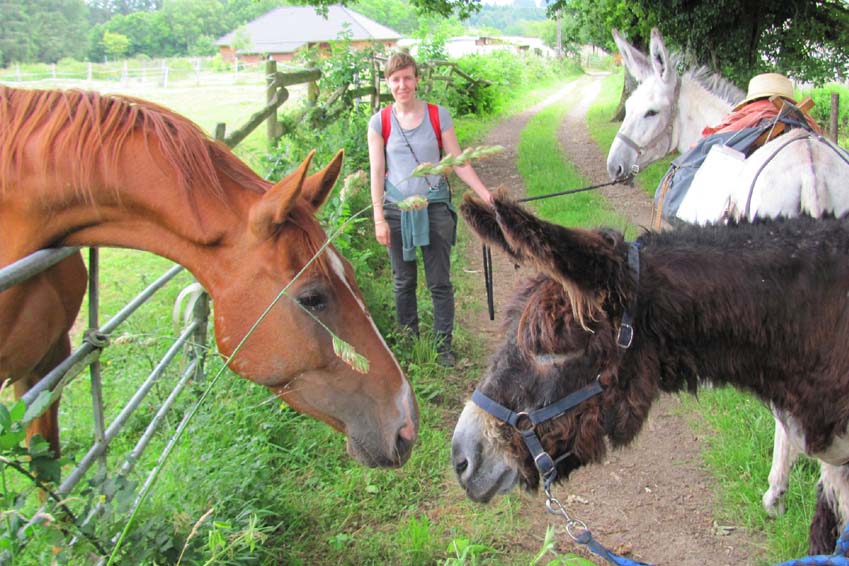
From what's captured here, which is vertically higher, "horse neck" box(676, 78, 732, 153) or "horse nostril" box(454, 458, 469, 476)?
"horse neck" box(676, 78, 732, 153)

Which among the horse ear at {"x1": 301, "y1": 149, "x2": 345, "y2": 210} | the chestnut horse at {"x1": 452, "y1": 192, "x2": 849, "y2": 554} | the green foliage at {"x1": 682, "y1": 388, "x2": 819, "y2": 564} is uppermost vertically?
the horse ear at {"x1": 301, "y1": 149, "x2": 345, "y2": 210}

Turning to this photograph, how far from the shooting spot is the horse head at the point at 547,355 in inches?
63.6

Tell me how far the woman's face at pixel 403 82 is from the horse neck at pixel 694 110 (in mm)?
3101

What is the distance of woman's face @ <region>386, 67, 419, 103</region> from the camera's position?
4.09m

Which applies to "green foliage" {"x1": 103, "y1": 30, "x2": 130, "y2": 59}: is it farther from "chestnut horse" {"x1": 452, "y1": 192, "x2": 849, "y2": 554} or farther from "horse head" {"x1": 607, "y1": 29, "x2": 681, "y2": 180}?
"chestnut horse" {"x1": 452, "y1": 192, "x2": 849, "y2": 554}

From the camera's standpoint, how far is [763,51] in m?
11.7

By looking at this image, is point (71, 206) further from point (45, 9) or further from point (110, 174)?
point (45, 9)

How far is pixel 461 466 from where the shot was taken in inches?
79.7

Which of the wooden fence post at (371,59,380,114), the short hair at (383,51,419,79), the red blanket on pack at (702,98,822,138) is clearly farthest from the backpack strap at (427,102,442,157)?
the wooden fence post at (371,59,380,114)

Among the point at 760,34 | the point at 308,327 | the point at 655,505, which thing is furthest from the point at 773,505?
the point at 760,34

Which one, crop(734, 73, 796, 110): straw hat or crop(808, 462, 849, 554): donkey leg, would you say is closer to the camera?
crop(808, 462, 849, 554): donkey leg

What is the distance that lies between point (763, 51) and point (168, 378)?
12632mm

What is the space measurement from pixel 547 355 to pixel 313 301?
796mm

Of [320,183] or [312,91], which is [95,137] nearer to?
[320,183]
